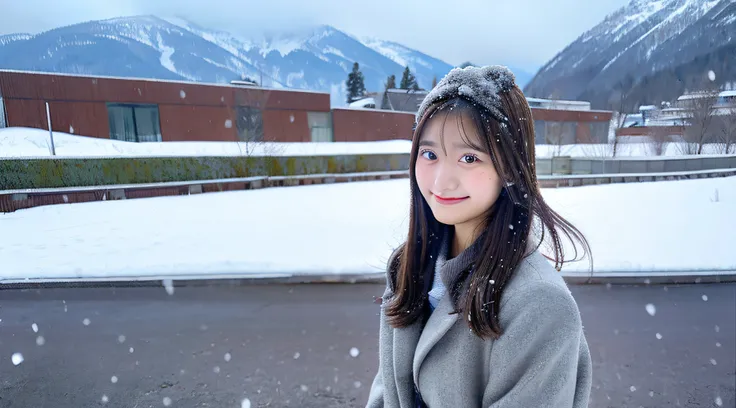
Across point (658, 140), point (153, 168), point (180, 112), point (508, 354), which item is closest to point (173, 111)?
point (180, 112)

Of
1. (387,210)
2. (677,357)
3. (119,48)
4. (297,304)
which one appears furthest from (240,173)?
(119,48)

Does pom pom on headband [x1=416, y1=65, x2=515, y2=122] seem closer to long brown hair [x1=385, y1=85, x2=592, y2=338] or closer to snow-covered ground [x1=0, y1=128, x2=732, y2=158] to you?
long brown hair [x1=385, y1=85, x2=592, y2=338]

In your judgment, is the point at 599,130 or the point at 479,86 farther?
the point at 599,130

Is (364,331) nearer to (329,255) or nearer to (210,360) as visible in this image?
(210,360)

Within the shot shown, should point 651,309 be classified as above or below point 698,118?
below

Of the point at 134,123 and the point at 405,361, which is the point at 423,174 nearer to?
the point at 405,361

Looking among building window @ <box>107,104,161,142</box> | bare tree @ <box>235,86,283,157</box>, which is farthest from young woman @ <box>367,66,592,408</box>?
building window @ <box>107,104,161,142</box>

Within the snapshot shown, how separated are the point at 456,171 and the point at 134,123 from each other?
27226 millimetres

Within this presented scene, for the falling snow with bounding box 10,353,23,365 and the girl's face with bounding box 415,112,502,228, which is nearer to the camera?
the girl's face with bounding box 415,112,502,228

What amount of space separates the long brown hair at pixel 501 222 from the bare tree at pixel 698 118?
24.0m

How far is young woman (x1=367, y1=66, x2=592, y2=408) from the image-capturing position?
3.26 feet

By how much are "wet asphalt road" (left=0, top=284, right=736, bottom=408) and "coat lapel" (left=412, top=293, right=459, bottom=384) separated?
2.55 m

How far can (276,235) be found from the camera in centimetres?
879

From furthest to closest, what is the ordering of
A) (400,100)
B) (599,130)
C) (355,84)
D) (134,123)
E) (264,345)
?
1. (355,84)
2. (599,130)
3. (400,100)
4. (134,123)
5. (264,345)
